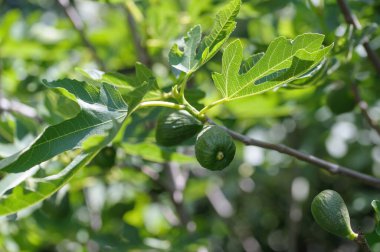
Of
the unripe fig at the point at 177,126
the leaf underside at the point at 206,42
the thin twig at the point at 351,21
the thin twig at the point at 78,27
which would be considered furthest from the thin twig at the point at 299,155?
the thin twig at the point at 78,27

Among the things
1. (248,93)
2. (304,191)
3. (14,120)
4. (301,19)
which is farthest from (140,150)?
(304,191)

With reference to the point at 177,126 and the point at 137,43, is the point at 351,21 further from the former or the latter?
the point at 137,43

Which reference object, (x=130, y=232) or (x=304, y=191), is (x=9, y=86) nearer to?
(x=130, y=232)

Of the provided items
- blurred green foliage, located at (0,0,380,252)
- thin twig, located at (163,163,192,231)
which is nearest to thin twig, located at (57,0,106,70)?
blurred green foliage, located at (0,0,380,252)

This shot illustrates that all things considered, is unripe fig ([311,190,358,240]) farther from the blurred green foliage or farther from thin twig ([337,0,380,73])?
thin twig ([337,0,380,73])

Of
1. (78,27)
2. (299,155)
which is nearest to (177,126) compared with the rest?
(299,155)

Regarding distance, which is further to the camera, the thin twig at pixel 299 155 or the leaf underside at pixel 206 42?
the thin twig at pixel 299 155

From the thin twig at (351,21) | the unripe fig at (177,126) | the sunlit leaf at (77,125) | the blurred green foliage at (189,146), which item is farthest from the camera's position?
the blurred green foliage at (189,146)

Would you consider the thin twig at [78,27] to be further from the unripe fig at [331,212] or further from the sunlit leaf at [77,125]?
the unripe fig at [331,212]
